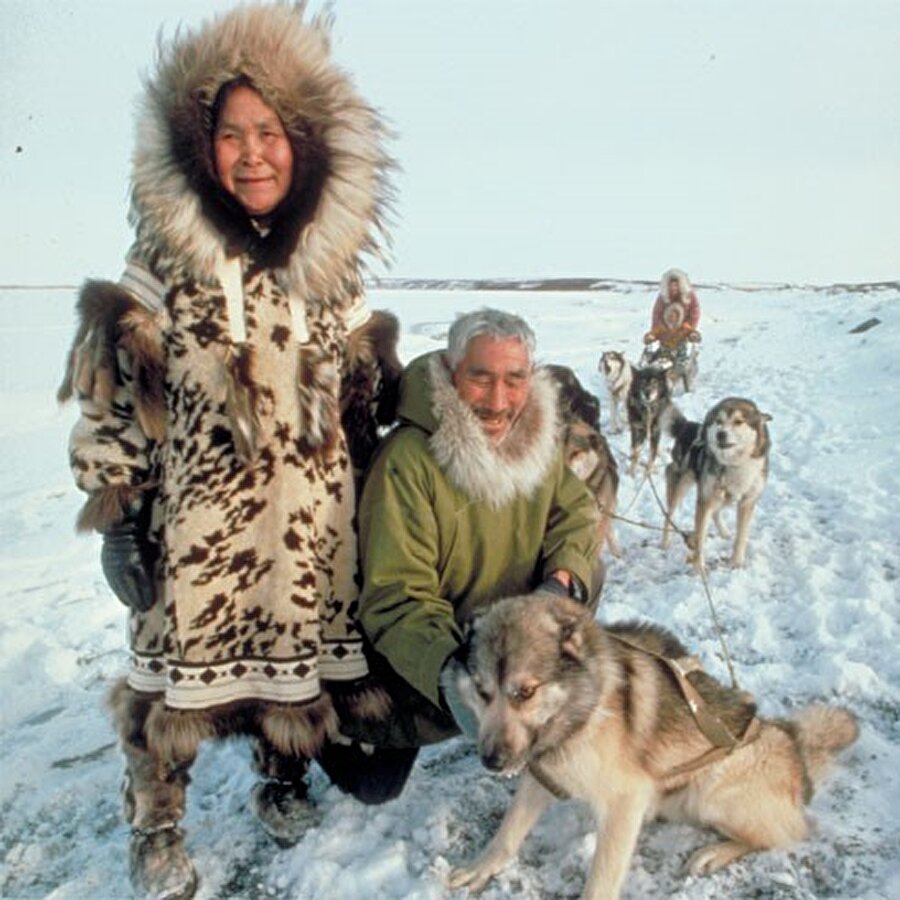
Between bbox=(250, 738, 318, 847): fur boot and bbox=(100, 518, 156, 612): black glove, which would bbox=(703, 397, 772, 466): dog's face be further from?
bbox=(100, 518, 156, 612): black glove

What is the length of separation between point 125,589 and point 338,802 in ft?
3.63

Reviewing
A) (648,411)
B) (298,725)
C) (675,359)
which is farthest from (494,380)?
(675,359)

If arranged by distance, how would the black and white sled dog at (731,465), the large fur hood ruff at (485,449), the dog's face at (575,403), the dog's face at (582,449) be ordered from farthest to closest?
the black and white sled dog at (731,465) < the dog's face at (575,403) < the dog's face at (582,449) < the large fur hood ruff at (485,449)

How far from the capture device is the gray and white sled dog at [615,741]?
223 centimetres

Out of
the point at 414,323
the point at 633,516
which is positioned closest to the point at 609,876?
the point at 633,516

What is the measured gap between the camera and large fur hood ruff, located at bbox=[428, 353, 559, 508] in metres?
2.53

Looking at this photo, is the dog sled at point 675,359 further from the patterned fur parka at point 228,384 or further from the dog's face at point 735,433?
the patterned fur parka at point 228,384

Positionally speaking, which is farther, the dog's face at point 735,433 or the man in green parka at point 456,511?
the dog's face at point 735,433

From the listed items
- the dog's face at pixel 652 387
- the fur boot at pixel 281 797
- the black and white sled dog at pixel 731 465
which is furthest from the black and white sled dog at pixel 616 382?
the fur boot at pixel 281 797

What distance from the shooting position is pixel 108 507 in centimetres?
225

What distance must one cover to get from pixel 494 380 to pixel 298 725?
1235 mm

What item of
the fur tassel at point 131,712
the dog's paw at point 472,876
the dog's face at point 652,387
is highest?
the dog's face at point 652,387

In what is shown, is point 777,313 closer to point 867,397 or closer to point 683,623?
point 867,397

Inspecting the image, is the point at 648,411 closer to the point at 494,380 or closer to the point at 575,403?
the point at 575,403
